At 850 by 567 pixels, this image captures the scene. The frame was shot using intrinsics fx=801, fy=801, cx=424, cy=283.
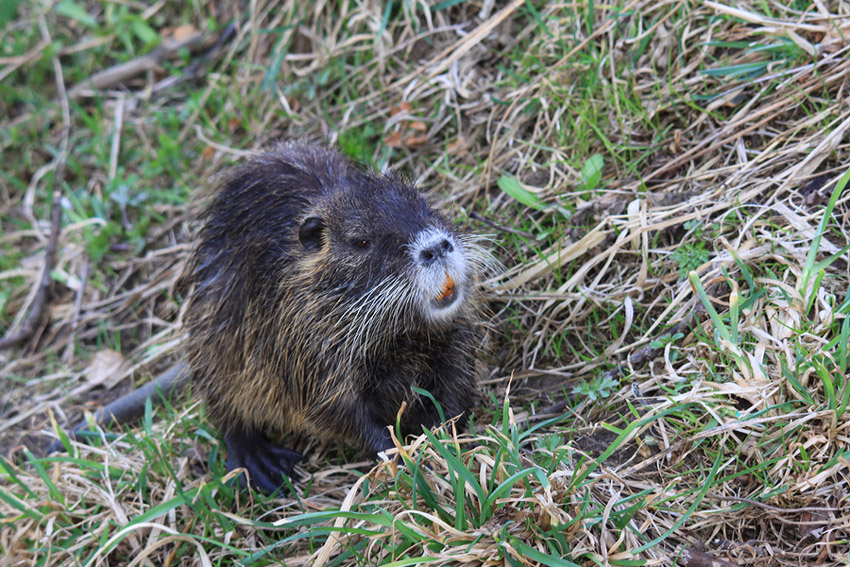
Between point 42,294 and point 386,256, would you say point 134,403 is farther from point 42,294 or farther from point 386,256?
point 386,256

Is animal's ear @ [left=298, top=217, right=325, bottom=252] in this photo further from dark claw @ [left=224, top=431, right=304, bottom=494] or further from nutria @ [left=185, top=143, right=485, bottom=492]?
dark claw @ [left=224, top=431, right=304, bottom=494]

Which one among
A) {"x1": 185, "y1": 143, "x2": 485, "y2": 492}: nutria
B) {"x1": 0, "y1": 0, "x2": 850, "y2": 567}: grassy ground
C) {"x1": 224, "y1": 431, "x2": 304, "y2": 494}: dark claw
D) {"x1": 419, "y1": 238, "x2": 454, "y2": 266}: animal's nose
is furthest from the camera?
{"x1": 224, "y1": 431, "x2": 304, "y2": 494}: dark claw

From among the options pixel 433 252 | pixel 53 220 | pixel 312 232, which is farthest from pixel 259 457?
pixel 53 220

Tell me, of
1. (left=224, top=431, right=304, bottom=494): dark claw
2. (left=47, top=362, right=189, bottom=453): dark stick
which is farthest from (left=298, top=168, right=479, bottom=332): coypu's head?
(left=47, top=362, right=189, bottom=453): dark stick

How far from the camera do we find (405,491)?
2719mm

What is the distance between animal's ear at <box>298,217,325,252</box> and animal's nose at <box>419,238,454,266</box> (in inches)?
19.2

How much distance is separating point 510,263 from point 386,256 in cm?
101

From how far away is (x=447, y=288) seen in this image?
2850 mm

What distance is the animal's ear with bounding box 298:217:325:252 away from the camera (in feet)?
10.1

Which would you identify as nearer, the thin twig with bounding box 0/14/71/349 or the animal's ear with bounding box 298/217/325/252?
the animal's ear with bounding box 298/217/325/252

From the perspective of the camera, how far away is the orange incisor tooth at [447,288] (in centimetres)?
284

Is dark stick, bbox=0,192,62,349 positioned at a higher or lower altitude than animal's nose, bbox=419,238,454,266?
lower

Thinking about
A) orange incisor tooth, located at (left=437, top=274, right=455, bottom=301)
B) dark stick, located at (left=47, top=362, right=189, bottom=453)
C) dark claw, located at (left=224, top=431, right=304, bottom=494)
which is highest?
orange incisor tooth, located at (left=437, top=274, right=455, bottom=301)

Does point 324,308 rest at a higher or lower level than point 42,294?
higher
